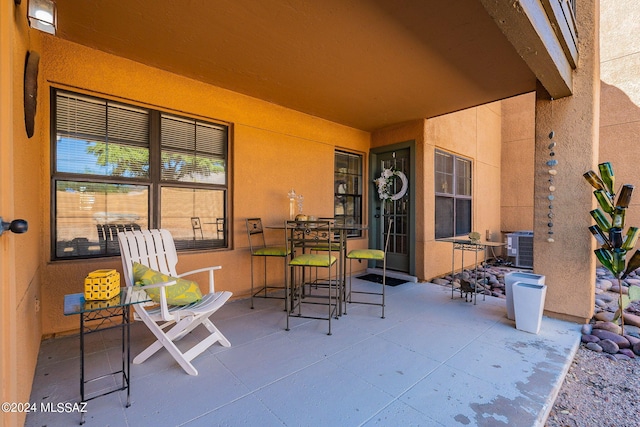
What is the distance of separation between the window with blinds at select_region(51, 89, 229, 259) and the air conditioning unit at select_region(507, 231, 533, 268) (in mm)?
6061

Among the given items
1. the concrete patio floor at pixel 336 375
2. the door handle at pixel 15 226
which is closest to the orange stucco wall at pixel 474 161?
the concrete patio floor at pixel 336 375

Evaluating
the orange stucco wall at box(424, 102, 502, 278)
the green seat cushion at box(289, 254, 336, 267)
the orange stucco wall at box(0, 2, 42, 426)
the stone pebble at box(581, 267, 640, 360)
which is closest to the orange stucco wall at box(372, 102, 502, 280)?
the orange stucco wall at box(424, 102, 502, 278)

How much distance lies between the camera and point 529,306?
2.78m

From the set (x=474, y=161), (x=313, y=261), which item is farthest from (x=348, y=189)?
(x=474, y=161)

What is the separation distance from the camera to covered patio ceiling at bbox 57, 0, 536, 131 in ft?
7.24

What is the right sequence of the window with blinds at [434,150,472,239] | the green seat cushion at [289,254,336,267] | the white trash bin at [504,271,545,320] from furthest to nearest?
1. the window with blinds at [434,150,472,239]
2. the white trash bin at [504,271,545,320]
3. the green seat cushion at [289,254,336,267]

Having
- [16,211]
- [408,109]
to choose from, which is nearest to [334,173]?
[408,109]

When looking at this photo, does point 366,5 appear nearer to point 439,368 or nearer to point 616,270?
point 439,368

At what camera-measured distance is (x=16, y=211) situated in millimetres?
1410

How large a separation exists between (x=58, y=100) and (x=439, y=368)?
4.06 meters

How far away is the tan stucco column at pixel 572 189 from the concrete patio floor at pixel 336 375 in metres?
0.40

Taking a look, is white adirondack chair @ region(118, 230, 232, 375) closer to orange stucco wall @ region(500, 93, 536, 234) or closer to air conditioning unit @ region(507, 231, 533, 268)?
air conditioning unit @ region(507, 231, 533, 268)

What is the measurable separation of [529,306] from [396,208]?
2.68m

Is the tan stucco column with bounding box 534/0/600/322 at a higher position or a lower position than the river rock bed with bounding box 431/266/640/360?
higher
